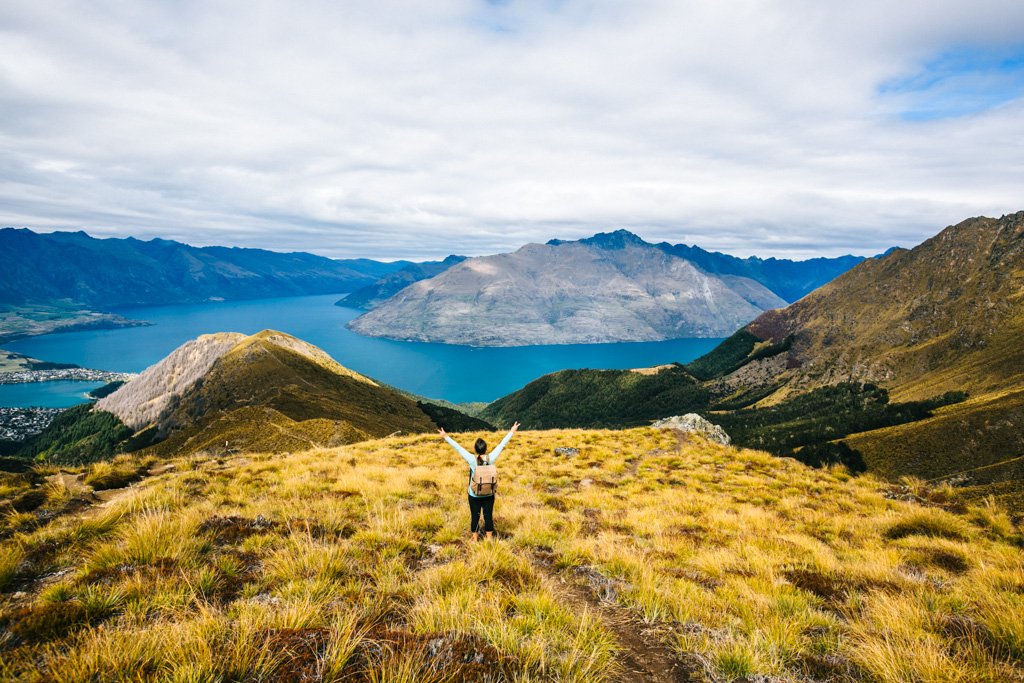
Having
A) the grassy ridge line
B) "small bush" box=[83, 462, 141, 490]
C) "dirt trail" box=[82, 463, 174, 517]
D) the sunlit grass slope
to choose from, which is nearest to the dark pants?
the sunlit grass slope

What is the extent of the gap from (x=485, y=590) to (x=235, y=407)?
4324 inches

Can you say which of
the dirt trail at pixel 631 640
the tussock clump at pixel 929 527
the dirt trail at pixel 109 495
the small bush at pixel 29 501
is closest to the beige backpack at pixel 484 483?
the dirt trail at pixel 631 640

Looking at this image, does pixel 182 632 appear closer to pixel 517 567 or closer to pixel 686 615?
pixel 517 567

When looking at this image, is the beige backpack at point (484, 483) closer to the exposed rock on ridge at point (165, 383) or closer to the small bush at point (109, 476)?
the small bush at point (109, 476)

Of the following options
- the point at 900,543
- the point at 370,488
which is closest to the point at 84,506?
the point at 370,488

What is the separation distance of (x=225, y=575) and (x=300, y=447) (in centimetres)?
4800

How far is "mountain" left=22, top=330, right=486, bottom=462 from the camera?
227 feet

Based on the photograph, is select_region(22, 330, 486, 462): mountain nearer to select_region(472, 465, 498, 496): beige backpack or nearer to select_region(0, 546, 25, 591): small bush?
select_region(0, 546, 25, 591): small bush

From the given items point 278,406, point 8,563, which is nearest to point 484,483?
point 8,563

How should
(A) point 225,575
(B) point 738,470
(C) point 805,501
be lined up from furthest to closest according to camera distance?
(B) point 738,470
(C) point 805,501
(A) point 225,575

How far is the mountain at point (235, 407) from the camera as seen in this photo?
69250 mm

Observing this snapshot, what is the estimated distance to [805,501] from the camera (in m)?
17.8

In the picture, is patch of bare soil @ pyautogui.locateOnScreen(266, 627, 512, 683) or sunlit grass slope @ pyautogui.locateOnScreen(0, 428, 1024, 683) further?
sunlit grass slope @ pyautogui.locateOnScreen(0, 428, 1024, 683)

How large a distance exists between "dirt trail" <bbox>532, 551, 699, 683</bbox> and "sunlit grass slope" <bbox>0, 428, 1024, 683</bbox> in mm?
57
